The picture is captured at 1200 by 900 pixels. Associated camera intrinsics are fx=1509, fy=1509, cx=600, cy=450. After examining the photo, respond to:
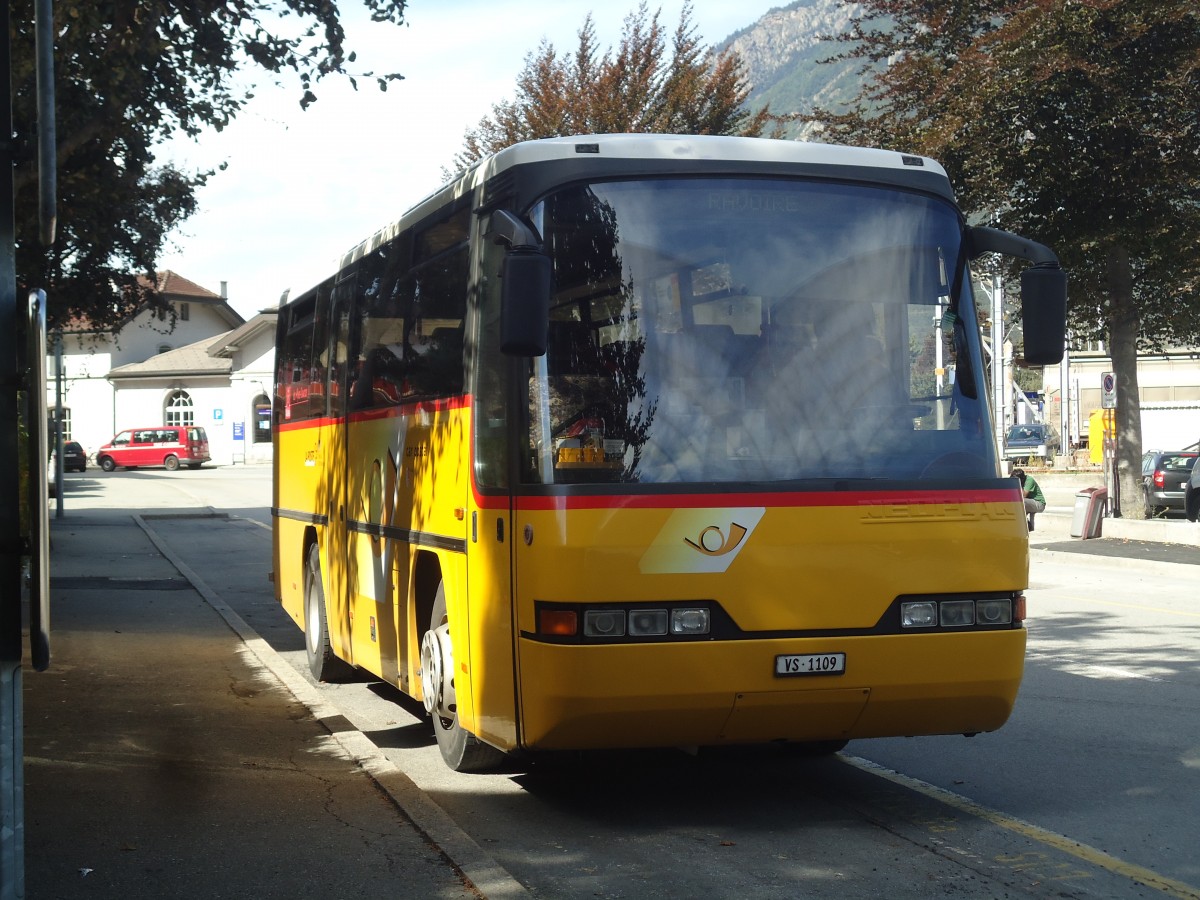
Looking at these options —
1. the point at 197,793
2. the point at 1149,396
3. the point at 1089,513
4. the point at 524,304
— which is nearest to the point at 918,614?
the point at 524,304

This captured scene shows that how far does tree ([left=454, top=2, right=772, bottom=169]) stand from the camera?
30.5 meters

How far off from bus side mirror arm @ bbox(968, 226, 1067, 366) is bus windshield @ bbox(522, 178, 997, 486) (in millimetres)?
324

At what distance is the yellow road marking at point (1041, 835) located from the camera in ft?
18.3

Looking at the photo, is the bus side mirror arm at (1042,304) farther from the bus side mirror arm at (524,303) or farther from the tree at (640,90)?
the tree at (640,90)

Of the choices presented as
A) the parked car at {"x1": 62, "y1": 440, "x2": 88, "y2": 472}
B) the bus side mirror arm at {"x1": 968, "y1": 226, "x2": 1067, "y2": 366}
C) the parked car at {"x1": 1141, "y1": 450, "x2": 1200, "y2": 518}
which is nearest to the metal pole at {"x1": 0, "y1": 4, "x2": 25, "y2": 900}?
the bus side mirror arm at {"x1": 968, "y1": 226, "x2": 1067, "y2": 366}

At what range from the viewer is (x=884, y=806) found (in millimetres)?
6941

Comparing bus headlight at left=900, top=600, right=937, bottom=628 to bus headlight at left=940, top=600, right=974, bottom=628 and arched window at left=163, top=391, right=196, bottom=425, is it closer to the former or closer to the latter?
bus headlight at left=940, top=600, right=974, bottom=628

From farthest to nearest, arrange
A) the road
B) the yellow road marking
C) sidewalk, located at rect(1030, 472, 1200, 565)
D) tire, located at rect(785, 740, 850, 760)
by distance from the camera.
A: sidewalk, located at rect(1030, 472, 1200, 565) → tire, located at rect(785, 740, 850, 760) → the road → the yellow road marking

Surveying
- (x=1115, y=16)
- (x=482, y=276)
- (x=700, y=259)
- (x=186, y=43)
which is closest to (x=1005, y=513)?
(x=700, y=259)

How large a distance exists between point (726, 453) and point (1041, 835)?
6.82ft

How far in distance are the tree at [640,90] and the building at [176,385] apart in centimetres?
4940

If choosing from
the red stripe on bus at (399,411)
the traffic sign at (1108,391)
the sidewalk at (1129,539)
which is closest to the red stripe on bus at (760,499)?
the red stripe on bus at (399,411)

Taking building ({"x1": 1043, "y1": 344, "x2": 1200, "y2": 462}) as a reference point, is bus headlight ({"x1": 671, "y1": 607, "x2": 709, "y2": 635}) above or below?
below

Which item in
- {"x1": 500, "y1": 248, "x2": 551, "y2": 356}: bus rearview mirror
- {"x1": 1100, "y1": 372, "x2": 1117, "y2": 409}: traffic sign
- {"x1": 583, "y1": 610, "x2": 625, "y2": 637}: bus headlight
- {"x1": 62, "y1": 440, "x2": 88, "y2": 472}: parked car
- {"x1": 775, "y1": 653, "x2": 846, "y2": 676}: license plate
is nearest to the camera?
{"x1": 500, "y1": 248, "x2": 551, "y2": 356}: bus rearview mirror
